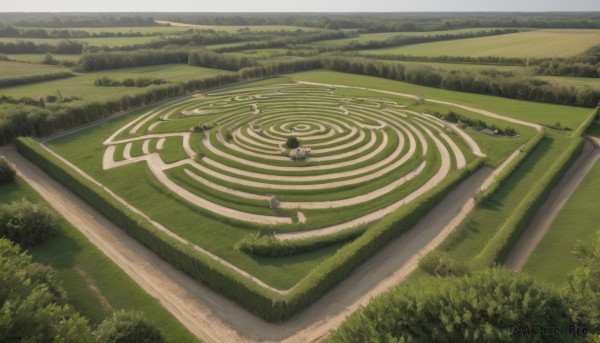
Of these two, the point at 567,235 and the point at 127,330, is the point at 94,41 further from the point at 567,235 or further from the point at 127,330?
the point at 567,235

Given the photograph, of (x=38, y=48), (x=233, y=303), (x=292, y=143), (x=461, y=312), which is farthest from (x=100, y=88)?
(x=461, y=312)

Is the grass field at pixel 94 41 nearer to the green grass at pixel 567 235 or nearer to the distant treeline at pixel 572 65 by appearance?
the distant treeline at pixel 572 65

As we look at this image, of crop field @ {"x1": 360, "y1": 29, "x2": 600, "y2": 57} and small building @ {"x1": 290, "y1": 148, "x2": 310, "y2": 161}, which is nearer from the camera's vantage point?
small building @ {"x1": 290, "y1": 148, "x2": 310, "y2": 161}

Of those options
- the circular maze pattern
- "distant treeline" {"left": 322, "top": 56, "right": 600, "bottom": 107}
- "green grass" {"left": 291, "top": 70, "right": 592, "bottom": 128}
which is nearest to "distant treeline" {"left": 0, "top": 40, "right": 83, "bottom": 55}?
"green grass" {"left": 291, "top": 70, "right": 592, "bottom": 128}

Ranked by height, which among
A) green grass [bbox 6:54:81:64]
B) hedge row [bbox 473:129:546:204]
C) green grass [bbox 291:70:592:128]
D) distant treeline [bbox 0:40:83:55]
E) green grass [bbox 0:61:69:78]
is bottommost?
hedge row [bbox 473:129:546:204]

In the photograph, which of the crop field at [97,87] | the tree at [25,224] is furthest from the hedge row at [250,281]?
the crop field at [97,87]

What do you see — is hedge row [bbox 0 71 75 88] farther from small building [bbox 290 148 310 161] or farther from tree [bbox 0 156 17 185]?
small building [bbox 290 148 310 161]
